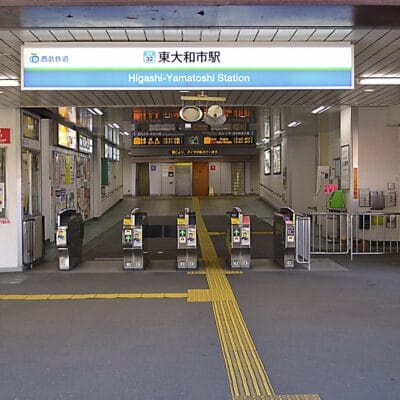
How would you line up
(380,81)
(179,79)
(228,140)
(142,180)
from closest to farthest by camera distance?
(179,79), (380,81), (228,140), (142,180)

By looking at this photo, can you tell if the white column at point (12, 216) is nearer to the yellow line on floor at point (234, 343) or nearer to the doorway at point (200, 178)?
the yellow line on floor at point (234, 343)

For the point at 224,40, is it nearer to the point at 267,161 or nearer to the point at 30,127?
the point at 30,127

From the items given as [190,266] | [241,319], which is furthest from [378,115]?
[241,319]

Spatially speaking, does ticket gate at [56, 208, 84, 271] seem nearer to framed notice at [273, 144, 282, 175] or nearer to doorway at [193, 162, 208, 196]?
framed notice at [273, 144, 282, 175]

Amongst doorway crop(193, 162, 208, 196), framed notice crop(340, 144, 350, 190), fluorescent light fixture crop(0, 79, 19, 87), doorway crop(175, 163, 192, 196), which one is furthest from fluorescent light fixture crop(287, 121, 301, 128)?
doorway crop(175, 163, 192, 196)

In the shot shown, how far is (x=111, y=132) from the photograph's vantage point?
21.1 meters

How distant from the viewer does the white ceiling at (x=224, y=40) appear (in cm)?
514

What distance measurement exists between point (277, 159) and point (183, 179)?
11.0 metres

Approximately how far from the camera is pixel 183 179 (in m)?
31.3

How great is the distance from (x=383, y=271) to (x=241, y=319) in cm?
408

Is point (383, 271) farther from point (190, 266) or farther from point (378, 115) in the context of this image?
point (378, 115)

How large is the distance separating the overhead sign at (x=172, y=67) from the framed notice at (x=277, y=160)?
50.6 feet

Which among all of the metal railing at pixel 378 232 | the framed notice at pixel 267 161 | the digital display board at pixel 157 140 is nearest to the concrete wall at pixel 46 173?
the metal railing at pixel 378 232

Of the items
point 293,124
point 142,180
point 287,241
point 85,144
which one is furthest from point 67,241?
point 142,180
